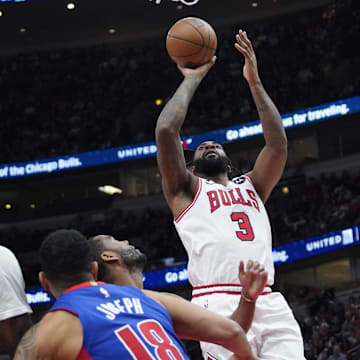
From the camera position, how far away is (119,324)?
2322 mm

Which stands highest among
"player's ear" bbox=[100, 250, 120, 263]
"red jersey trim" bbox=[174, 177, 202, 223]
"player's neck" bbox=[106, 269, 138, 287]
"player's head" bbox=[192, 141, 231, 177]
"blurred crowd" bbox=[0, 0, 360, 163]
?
"blurred crowd" bbox=[0, 0, 360, 163]

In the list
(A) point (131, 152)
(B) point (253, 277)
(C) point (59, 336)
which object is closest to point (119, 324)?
(C) point (59, 336)

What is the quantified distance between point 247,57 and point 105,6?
729 inches

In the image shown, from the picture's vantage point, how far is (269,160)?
4.25 metres

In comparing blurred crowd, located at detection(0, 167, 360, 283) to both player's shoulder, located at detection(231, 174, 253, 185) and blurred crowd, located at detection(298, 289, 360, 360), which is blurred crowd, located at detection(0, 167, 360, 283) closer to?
blurred crowd, located at detection(298, 289, 360, 360)

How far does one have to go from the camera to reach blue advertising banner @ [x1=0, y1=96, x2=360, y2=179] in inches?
732

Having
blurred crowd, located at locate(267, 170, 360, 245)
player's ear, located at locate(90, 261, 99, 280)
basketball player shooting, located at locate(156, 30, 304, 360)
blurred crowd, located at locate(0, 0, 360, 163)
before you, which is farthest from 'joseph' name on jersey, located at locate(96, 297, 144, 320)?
blurred crowd, located at locate(0, 0, 360, 163)

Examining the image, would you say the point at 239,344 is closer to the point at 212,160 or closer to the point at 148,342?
the point at 148,342

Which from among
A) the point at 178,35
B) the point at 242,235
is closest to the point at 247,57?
the point at 178,35

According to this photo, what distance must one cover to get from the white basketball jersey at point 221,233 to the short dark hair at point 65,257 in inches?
58.6

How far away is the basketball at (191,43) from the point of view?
4281 millimetres

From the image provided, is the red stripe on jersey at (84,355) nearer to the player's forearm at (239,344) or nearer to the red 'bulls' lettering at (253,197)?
the player's forearm at (239,344)

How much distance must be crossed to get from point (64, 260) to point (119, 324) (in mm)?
295

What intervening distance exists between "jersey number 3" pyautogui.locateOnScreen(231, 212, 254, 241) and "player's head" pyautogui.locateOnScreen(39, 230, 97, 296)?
157 centimetres
